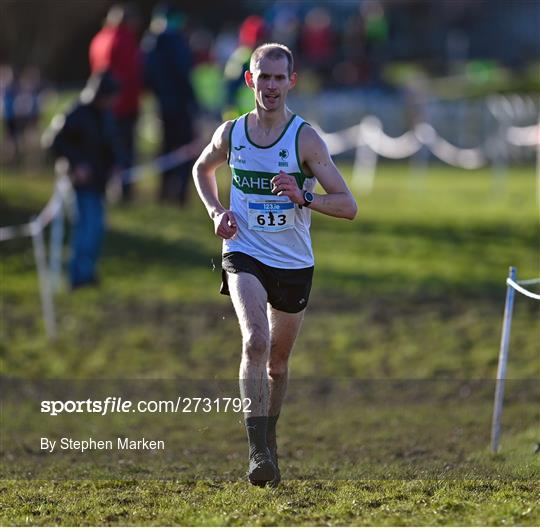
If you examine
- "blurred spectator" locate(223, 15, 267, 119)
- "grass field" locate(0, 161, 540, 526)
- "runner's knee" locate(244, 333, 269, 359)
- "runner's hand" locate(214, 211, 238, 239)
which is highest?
"blurred spectator" locate(223, 15, 267, 119)

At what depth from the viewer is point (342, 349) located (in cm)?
1125

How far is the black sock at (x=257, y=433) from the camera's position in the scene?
5.99 m

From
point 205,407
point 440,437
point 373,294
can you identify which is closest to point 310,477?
point 440,437

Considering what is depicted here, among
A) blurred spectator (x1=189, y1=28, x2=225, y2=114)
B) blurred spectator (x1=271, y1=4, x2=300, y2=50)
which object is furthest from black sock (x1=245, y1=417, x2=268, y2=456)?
blurred spectator (x1=271, y1=4, x2=300, y2=50)

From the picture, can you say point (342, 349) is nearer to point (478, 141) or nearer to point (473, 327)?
point (473, 327)

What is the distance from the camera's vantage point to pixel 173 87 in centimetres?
1770

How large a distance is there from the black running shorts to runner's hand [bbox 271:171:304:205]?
15.9 inches

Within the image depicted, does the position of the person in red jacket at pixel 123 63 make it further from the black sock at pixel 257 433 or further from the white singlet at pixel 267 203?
the black sock at pixel 257 433

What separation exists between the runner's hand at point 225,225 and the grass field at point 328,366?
1.22 metres

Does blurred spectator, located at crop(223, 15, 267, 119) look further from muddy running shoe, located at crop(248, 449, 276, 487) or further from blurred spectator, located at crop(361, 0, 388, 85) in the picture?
blurred spectator, located at crop(361, 0, 388, 85)

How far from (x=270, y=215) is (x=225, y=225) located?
0.77 ft

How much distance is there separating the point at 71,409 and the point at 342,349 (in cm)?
280

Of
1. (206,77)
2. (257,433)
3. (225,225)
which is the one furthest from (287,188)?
(206,77)

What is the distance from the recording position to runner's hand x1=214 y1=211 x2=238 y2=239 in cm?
615
